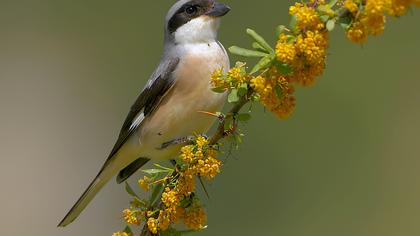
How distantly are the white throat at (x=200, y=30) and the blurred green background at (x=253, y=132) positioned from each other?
7.28ft

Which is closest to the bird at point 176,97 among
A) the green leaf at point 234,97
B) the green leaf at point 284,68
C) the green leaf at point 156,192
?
the green leaf at point 156,192

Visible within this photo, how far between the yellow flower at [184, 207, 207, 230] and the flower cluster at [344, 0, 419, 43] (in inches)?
23.9

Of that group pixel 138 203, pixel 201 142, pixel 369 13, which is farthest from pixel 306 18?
pixel 138 203

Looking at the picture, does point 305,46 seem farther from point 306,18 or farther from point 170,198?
point 170,198

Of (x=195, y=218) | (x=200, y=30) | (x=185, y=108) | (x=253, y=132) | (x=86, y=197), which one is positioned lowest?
(x=253, y=132)

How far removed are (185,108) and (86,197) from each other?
491 millimetres

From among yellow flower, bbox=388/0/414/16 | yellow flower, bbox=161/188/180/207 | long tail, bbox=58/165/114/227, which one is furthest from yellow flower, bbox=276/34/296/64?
long tail, bbox=58/165/114/227

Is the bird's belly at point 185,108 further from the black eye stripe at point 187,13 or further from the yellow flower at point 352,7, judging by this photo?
the yellow flower at point 352,7

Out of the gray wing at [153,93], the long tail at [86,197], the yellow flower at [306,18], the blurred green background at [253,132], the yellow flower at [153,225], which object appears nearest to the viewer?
the yellow flower at [306,18]

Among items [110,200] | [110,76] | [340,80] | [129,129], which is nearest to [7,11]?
[110,76]

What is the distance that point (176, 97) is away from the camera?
10.8 feet

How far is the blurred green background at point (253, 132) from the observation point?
18.9ft

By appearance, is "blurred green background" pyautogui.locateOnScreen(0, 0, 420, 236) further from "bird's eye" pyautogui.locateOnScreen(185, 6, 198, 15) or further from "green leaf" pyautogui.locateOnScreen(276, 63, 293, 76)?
"green leaf" pyautogui.locateOnScreen(276, 63, 293, 76)

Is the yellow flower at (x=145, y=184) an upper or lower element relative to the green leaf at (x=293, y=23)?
lower
